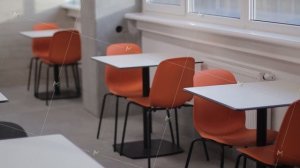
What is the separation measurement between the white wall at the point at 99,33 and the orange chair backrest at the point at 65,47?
34 centimetres

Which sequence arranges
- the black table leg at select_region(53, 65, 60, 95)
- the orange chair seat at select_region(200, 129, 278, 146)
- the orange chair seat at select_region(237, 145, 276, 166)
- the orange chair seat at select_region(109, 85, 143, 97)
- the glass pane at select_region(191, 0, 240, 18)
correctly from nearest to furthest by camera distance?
the orange chair seat at select_region(237, 145, 276, 166) → the orange chair seat at select_region(200, 129, 278, 146) → the glass pane at select_region(191, 0, 240, 18) → the orange chair seat at select_region(109, 85, 143, 97) → the black table leg at select_region(53, 65, 60, 95)

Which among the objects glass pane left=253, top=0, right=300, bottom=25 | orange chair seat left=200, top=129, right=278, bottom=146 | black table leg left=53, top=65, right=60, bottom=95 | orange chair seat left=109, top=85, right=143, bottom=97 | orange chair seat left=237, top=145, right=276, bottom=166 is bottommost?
A: black table leg left=53, top=65, right=60, bottom=95

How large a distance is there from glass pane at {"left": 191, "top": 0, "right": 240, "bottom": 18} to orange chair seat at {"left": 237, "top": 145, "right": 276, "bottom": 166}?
58.6 inches

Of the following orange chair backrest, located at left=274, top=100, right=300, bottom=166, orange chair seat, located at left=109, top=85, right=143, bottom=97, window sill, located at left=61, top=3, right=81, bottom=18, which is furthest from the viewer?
window sill, located at left=61, top=3, right=81, bottom=18

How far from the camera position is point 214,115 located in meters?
3.37

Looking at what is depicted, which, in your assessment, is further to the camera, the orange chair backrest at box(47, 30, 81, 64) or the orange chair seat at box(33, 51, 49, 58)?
the orange chair seat at box(33, 51, 49, 58)

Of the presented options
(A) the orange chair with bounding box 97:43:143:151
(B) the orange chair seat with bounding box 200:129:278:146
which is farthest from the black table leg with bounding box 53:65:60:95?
(B) the orange chair seat with bounding box 200:129:278:146

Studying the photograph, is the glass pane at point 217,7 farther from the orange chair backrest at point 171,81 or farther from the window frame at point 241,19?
the orange chair backrest at point 171,81

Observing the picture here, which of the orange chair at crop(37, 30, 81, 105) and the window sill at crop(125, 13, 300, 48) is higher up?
the window sill at crop(125, 13, 300, 48)

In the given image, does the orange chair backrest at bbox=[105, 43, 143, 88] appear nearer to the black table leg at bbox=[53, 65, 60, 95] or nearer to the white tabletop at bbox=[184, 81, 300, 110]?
the white tabletop at bbox=[184, 81, 300, 110]

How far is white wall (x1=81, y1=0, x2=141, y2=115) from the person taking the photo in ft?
17.6

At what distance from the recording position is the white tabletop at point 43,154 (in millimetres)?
1887

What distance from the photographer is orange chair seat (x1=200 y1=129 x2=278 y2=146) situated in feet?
10.3

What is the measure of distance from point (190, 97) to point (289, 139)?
1.46 metres
